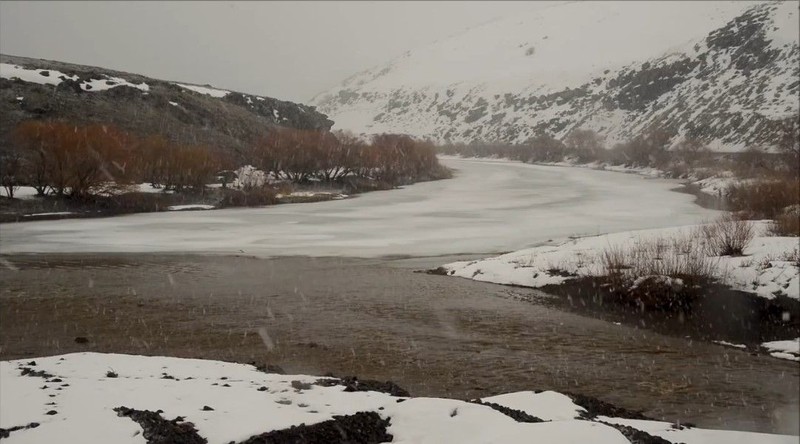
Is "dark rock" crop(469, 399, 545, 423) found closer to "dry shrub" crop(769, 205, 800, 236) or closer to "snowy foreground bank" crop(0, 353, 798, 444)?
"snowy foreground bank" crop(0, 353, 798, 444)

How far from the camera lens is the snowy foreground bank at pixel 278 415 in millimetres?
6043

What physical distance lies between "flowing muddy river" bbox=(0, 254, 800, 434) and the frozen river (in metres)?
4.91

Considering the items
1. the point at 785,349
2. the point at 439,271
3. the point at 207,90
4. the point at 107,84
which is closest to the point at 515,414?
the point at 785,349

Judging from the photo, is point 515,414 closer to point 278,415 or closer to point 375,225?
point 278,415

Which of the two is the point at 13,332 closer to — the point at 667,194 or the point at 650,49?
the point at 667,194

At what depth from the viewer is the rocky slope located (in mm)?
49719

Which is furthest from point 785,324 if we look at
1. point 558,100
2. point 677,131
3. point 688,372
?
point 558,100

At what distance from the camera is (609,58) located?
165 metres

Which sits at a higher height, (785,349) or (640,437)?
(640,437)

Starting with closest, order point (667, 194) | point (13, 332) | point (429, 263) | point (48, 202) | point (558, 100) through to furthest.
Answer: point (13, 332)
point (429, 263)
point (48, 202)
point (667, 194)
point (558, 100)

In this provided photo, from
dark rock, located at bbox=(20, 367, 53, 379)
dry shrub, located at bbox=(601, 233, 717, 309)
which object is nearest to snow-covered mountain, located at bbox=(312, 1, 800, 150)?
dry shrub, located at bbox=(601, 233, 717, 309)

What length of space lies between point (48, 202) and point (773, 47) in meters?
97.4

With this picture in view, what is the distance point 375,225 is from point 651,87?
109145 mm

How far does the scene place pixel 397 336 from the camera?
510 inches
